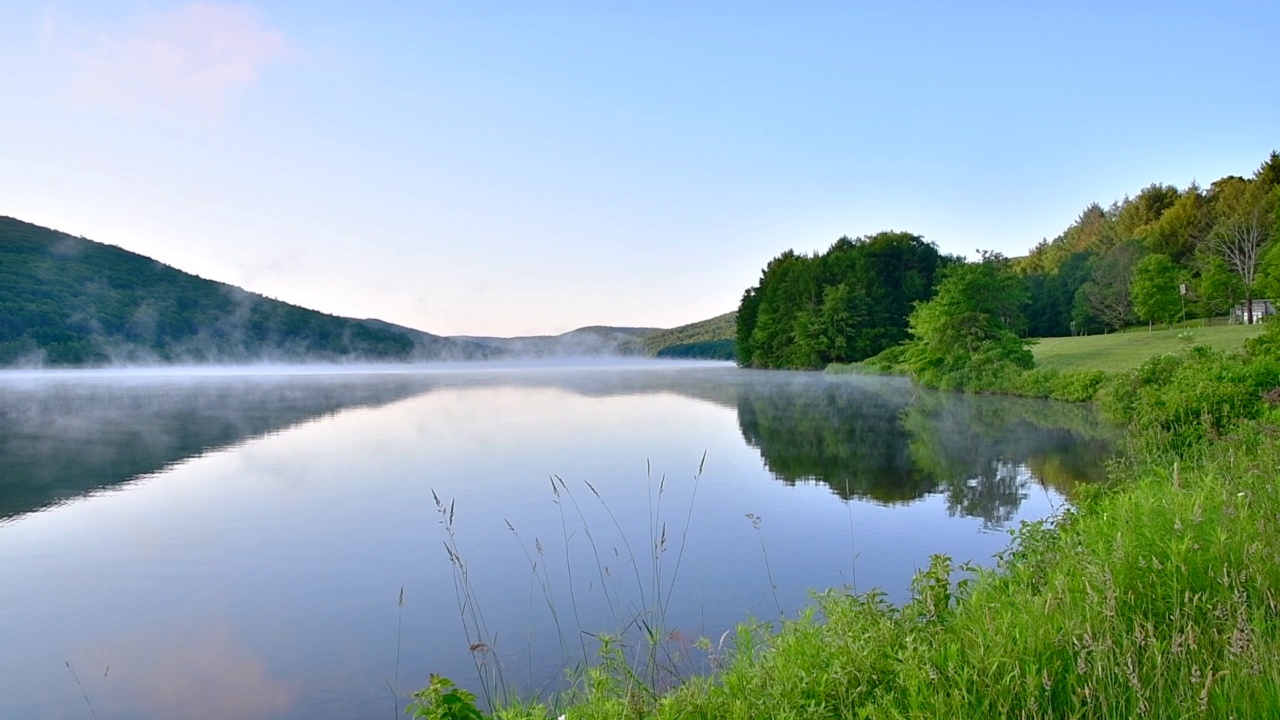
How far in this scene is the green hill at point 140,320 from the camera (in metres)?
73.0

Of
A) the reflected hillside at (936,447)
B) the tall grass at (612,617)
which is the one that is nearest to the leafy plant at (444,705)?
the tall grass at (612,617)

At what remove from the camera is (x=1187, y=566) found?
3756 mm

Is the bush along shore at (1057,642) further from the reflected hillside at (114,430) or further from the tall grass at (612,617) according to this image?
the reflected hillside at (114,430)

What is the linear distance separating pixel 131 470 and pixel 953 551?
40.7 feet

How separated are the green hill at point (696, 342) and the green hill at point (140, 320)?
29698mm

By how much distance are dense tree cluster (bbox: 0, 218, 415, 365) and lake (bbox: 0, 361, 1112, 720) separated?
68.6m

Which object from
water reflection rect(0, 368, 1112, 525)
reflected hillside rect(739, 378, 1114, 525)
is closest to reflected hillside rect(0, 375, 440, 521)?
water reflection rect(0, 368, 1112, 525)

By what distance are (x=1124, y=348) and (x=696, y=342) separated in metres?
89.2

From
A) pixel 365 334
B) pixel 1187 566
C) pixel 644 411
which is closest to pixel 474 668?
pixel 1187 566

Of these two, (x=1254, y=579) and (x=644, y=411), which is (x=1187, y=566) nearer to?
(x=1254, y=579)

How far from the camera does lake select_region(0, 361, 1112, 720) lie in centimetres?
487

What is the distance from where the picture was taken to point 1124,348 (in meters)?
35.0

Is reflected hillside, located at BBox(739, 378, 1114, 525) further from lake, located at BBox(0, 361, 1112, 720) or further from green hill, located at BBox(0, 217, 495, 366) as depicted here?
green hill, located at BBox(0, 217, 495, 366)

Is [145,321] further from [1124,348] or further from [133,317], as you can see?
[1124,348]
